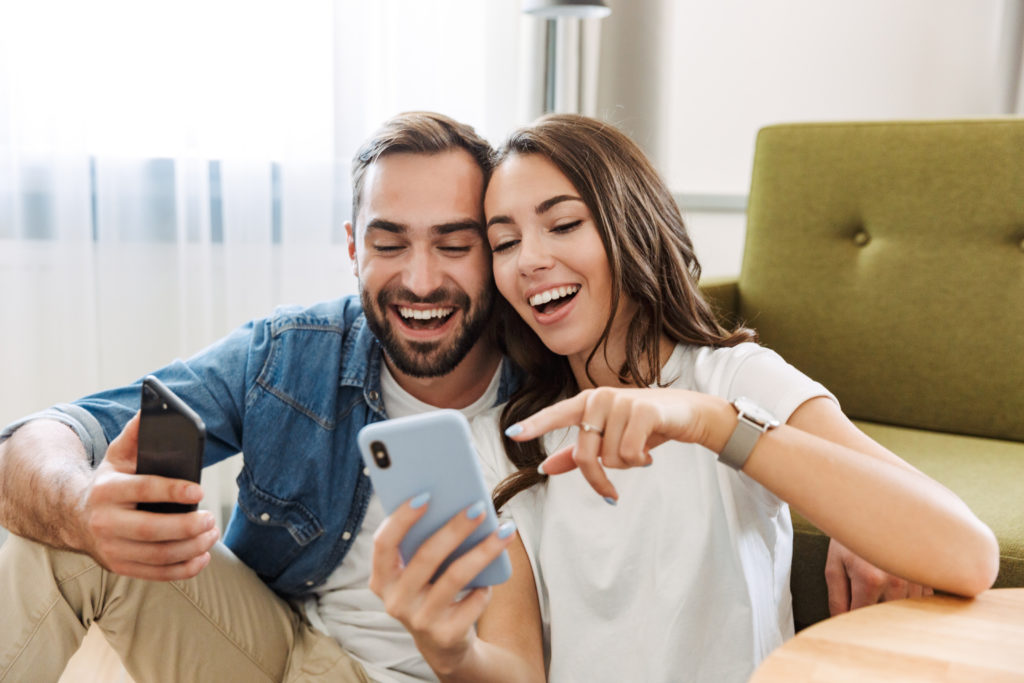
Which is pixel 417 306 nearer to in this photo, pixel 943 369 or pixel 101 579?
pixel 101 579

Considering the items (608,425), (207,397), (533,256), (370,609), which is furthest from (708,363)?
(207,397)

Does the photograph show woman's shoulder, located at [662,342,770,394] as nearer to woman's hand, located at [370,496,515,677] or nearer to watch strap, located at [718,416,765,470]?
watch strap, located at [718,416,765,470]

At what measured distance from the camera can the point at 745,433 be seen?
2.94ft

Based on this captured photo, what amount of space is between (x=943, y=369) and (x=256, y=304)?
1.66m

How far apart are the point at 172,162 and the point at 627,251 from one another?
1.48 m

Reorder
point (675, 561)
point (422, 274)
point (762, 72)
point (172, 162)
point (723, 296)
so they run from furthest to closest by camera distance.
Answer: point (762, 72)
point (172, 162)
point (723, 296)
point (422, 274)
point (675, 561)

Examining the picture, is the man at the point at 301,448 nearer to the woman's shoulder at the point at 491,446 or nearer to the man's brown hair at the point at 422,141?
the man's brown hair at the point at 422,141

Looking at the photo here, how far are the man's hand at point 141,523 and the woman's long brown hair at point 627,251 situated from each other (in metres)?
0.39

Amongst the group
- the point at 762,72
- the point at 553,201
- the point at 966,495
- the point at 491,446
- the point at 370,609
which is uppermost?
the point at 762,72

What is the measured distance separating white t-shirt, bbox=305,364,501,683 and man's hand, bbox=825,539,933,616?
559 mm

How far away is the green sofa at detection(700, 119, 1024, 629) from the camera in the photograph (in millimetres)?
1791

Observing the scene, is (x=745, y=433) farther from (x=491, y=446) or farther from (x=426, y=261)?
(x=426, y=261)

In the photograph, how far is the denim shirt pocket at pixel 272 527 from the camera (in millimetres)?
1378

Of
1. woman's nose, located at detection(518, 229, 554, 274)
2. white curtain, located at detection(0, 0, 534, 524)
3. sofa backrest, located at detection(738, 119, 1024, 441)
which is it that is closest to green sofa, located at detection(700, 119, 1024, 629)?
sofa backrest, located at detection(738, 119, 1024, 441)
